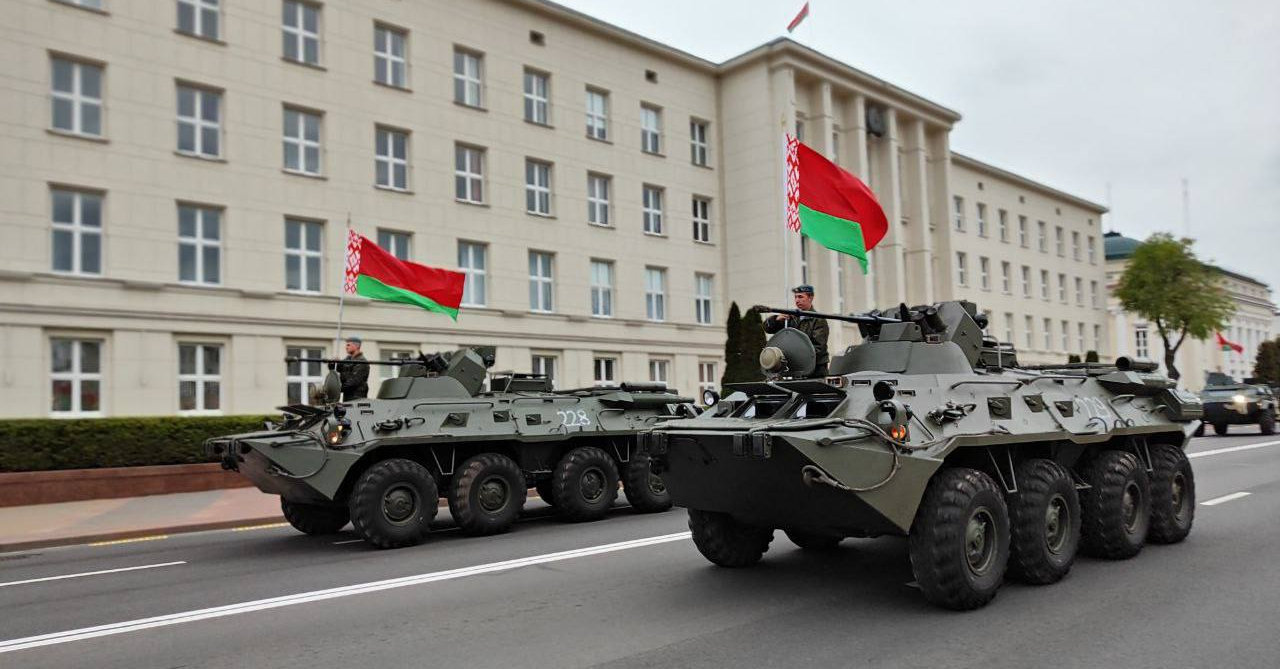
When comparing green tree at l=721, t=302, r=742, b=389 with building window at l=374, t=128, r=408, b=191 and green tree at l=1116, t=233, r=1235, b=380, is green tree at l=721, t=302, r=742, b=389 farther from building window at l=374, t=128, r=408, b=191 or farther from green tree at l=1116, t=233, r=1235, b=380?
green tree at l=1116, t=233, r=1235, b=380

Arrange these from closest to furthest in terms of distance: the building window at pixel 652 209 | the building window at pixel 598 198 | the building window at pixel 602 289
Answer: the building window at pixel 602 289 → the building window at pixel 598 198 → the building window at pixel 652 209

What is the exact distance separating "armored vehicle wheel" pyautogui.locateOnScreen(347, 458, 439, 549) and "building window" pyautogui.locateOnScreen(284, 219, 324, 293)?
1313 centimetres

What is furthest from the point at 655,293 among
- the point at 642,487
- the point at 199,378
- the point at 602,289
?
the point at 642,487

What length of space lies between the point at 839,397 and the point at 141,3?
1893 cm

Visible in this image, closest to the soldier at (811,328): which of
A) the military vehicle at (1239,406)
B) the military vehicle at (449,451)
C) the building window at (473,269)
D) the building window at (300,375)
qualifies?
the military vehicle at (449,451)

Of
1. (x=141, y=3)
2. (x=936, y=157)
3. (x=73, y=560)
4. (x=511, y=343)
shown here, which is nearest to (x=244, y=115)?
(x=141, y=3)

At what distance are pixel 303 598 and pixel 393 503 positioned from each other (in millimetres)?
2691

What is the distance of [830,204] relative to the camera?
12305mm

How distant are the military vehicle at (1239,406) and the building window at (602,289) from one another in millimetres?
15949

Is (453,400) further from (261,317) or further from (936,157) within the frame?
(936,157)

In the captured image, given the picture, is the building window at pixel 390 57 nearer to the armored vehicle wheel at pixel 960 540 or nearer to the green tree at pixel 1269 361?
the armored vehicle wheel at pixel 960 540

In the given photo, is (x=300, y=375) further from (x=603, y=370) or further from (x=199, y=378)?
(x=603, y=370)

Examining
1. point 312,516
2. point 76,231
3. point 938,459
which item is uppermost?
point 76,231

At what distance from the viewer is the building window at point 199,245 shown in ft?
66.6
